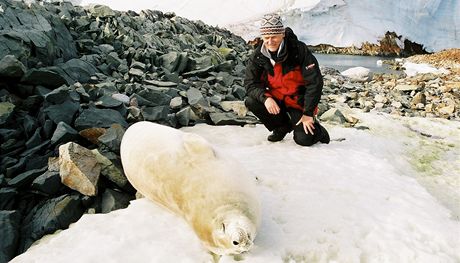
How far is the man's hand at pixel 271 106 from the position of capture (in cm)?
356

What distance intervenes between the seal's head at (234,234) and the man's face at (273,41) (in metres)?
1.73

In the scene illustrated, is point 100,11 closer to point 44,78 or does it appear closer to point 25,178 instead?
point 44,78

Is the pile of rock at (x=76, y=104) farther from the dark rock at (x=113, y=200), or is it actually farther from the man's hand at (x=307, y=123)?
the man's hand at (x=307, y=123)

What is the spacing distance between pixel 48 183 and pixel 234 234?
1621 mm

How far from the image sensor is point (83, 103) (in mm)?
3914

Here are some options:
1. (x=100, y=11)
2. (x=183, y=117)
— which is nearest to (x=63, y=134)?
(x=183, y=117)

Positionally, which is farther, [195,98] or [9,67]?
[195,98]

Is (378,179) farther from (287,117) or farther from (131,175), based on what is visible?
(131,175)

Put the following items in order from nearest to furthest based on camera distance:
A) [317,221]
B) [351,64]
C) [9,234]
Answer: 1. [317,221]
2. [9,234]
3. [351,64]

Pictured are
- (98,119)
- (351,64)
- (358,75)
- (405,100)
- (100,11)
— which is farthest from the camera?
(351,64)

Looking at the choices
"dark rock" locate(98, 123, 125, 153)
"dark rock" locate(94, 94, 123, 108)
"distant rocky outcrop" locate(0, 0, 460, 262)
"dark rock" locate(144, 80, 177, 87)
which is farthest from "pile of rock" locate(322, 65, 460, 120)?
"dark rock" locate(98, 123, 125, 153)

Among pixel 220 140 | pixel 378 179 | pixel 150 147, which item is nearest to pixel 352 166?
pixel 378 179

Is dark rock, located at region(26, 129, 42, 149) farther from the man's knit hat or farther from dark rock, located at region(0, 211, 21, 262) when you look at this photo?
the man's knit hat

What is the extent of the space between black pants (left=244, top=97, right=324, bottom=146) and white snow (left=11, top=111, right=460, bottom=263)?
13cm
